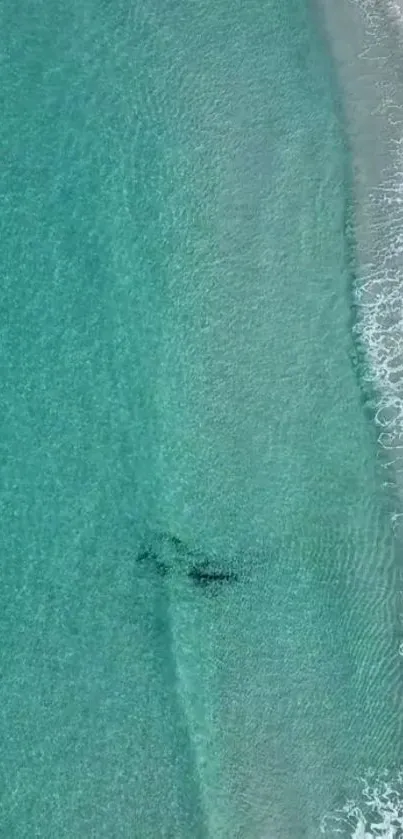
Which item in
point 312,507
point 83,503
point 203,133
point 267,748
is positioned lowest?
point 267,748

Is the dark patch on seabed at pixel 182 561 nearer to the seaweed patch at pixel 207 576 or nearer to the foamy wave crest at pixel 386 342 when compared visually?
the seaweed patch at pixel 207 576

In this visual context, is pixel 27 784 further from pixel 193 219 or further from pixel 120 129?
pixel 120 129

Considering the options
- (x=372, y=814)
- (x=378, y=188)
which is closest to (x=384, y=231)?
(x=378, y=188)

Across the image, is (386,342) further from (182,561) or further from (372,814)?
(372,814)

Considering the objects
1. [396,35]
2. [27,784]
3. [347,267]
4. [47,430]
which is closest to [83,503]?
[47,430]

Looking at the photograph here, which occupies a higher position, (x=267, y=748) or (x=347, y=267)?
(x=347, y=267)

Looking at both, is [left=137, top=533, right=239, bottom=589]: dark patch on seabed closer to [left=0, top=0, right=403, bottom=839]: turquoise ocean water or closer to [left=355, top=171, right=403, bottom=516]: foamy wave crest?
[left=0, top=0, right=403, bottom=839]: turquoise ocean water
